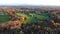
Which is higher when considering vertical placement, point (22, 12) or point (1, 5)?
point (1, 5)

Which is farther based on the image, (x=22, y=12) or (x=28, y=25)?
(x=22, y=12)

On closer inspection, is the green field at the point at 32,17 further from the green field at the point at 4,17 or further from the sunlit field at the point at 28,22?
the green field at the point at 4,17

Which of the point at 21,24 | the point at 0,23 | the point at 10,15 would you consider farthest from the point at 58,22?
the point at 0,23

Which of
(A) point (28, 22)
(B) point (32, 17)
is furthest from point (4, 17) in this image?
(B) point (32, 17)

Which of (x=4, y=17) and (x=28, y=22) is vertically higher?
(x=4, y=17)

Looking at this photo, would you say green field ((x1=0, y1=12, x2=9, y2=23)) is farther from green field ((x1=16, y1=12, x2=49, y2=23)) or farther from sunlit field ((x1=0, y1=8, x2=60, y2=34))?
green field ((x1=16, y1=12, x2=49, y2=23))

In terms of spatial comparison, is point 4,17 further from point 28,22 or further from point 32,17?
point 32,17

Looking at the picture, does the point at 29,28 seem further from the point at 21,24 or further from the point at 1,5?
the point at 1,5

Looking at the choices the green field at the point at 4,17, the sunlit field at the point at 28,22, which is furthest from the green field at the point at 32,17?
the green field at the point at 4,17

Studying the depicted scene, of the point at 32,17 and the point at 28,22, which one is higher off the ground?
the point at 32,17

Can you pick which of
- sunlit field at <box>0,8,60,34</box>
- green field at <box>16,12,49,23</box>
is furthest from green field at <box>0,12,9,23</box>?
green field at <box>16,12,49,23</box>

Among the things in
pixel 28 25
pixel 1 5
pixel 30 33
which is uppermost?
pixel 1 5
